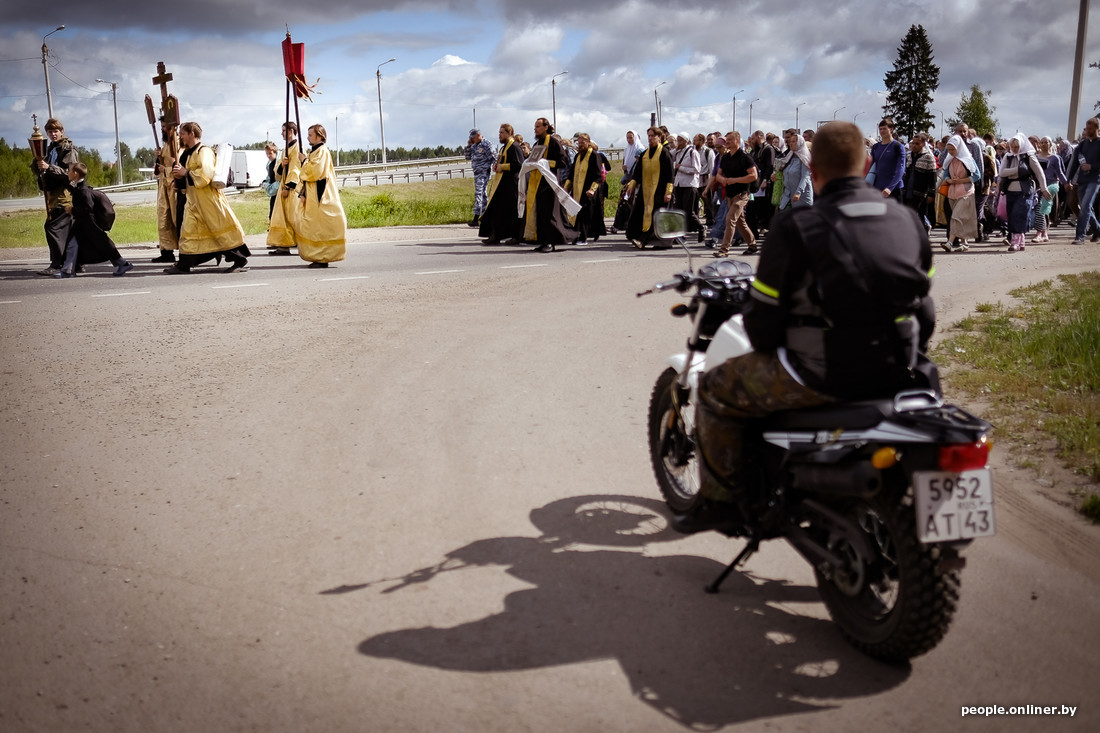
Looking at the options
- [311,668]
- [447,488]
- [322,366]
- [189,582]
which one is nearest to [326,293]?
[322,366]

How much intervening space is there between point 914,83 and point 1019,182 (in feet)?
289

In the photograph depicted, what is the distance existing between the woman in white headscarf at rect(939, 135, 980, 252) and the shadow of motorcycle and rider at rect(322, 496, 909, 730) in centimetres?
1322

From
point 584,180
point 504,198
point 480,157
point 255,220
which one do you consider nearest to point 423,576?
point 504,198

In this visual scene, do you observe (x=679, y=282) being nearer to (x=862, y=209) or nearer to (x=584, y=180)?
(x=862, y=209)

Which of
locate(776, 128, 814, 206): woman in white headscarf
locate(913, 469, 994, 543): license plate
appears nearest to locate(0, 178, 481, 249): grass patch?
locate(776, 128, 814, 206): woman in white headscarf

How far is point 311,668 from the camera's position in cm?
330

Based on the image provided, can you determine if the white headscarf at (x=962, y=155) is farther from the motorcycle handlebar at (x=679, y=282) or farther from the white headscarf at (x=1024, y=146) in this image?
the motorcycle handlebar at (x=679, y=282)

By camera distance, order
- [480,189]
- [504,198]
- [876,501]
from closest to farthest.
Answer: [876,501] → [504,198] → [480,189]

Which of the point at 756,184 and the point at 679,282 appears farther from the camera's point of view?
the point at 756,184

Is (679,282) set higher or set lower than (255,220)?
lower

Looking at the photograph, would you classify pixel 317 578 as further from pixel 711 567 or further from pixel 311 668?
pixel 711 567

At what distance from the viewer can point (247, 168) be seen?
72438 millimetres

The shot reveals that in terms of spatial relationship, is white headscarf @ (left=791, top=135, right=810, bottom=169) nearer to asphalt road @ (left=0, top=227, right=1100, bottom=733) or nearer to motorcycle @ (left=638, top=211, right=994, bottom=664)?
asphalt road @ (left=0, top=227, right=1100, bottom=733)

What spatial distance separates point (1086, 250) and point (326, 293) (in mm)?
12250
